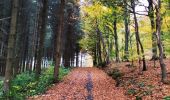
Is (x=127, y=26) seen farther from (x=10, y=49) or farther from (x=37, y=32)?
(x=10, y=49)

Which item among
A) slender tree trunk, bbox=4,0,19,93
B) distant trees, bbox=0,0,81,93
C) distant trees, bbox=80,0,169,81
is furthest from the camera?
distant trees, bbox=0,0,81,93

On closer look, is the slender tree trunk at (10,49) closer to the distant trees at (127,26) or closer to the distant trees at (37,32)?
the distant trees at (37,32)

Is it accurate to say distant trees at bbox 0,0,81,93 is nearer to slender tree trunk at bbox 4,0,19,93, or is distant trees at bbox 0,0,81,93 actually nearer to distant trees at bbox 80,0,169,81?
slender tree trunk at bbox 4,0,19,93

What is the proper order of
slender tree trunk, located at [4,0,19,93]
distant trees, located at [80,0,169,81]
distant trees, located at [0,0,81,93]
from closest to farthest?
slender tree trunk, located at [4,0,19,93], distant trees, located at [80,0,169,81], distant trees, located at [0,0,81,93]

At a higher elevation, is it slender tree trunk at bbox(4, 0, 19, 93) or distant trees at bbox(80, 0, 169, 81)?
distant trees at bbox(80, 0, 169, 81)

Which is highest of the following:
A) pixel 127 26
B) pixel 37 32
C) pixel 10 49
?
pixel 127 26

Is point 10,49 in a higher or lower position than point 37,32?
lower

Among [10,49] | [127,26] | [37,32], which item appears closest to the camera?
[10,49]

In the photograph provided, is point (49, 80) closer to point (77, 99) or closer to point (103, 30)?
point (77, 99)

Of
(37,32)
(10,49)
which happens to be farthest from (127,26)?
(10,49)

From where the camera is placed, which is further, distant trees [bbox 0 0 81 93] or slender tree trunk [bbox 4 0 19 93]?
distant trees [bbox 0 0 81 93]

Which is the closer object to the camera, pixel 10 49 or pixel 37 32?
pixel 10 49

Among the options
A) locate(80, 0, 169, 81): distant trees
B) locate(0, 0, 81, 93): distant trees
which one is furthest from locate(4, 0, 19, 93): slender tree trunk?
locate(80, 0, 169, 81): distant trees

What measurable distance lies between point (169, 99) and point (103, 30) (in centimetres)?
3268
